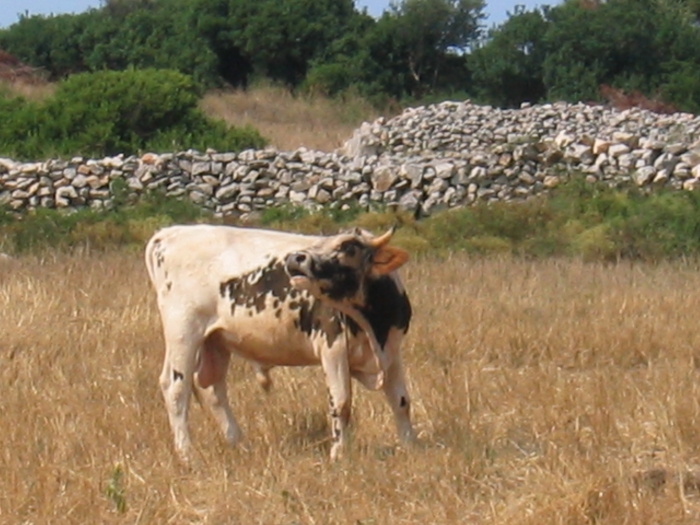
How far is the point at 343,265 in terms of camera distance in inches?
268

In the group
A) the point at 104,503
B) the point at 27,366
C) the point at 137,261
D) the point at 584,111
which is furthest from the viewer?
the point at 584,111

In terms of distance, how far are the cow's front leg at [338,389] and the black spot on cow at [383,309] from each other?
0.53 ft

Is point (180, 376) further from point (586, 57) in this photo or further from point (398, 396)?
point (586, 57)

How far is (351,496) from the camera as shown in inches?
242

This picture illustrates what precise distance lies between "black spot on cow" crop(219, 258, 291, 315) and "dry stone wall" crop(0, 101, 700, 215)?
16.4 m

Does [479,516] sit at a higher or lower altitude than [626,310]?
higher

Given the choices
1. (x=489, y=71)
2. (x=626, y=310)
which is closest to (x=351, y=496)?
(x=626, y=310)

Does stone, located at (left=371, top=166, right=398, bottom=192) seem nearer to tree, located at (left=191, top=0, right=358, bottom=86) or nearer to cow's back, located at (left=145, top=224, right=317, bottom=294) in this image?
cow's back, located at (left=145, top=224, right=317, bottom=294)

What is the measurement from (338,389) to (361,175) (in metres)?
17.9

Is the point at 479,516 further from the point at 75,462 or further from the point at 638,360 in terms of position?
the point at 638,360

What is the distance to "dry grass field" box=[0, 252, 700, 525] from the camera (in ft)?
19.9

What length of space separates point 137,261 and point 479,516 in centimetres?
1070

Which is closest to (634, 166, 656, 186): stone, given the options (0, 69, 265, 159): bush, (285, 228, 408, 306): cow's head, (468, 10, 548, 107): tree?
(0, 69, 265, 159): bush

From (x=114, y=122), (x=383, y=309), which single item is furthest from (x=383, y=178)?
(x=383, y=309)
